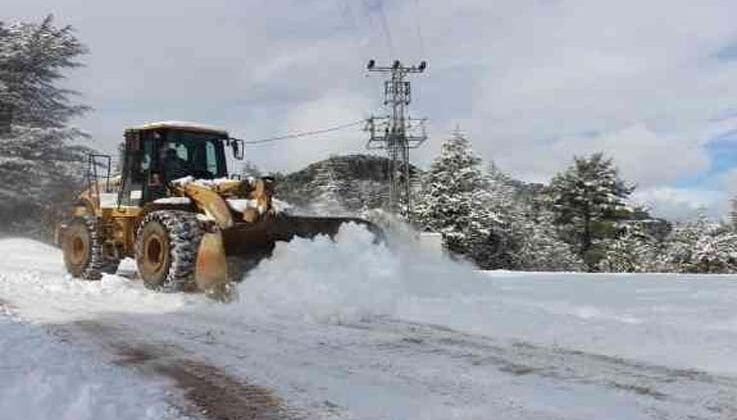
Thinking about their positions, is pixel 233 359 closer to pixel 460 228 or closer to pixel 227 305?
pixel 227 305

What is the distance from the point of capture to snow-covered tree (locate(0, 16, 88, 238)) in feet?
104

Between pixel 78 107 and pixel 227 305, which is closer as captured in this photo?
pixel 227 305

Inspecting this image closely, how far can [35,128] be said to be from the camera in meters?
32.6

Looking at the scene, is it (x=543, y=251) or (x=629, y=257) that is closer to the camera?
(x=629, y=257)

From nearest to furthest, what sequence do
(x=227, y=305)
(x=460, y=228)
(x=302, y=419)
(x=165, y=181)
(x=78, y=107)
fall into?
(x=302, y=419), (x=227, y=305), (x=165, y=181), (x=78, y=107), (x=460, y=228)

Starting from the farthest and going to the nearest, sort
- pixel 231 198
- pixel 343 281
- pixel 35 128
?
1. pixel 35 128
2. pixel 231 198
3. pixel 343 281

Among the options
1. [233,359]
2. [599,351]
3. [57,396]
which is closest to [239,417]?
[57,396]

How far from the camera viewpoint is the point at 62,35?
35500 mm

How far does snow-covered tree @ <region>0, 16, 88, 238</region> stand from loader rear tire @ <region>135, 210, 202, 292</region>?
20274 mm

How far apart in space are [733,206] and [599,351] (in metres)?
43.5

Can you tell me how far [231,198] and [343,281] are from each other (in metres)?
2.63

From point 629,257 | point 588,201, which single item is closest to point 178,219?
point 629,257

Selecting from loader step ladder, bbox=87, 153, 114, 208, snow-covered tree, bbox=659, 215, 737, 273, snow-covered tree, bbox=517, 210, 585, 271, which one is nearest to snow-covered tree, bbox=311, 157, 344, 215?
snow-covered tree, bbox=517, 210, 585, 271

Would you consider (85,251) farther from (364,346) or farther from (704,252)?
(704,252)
